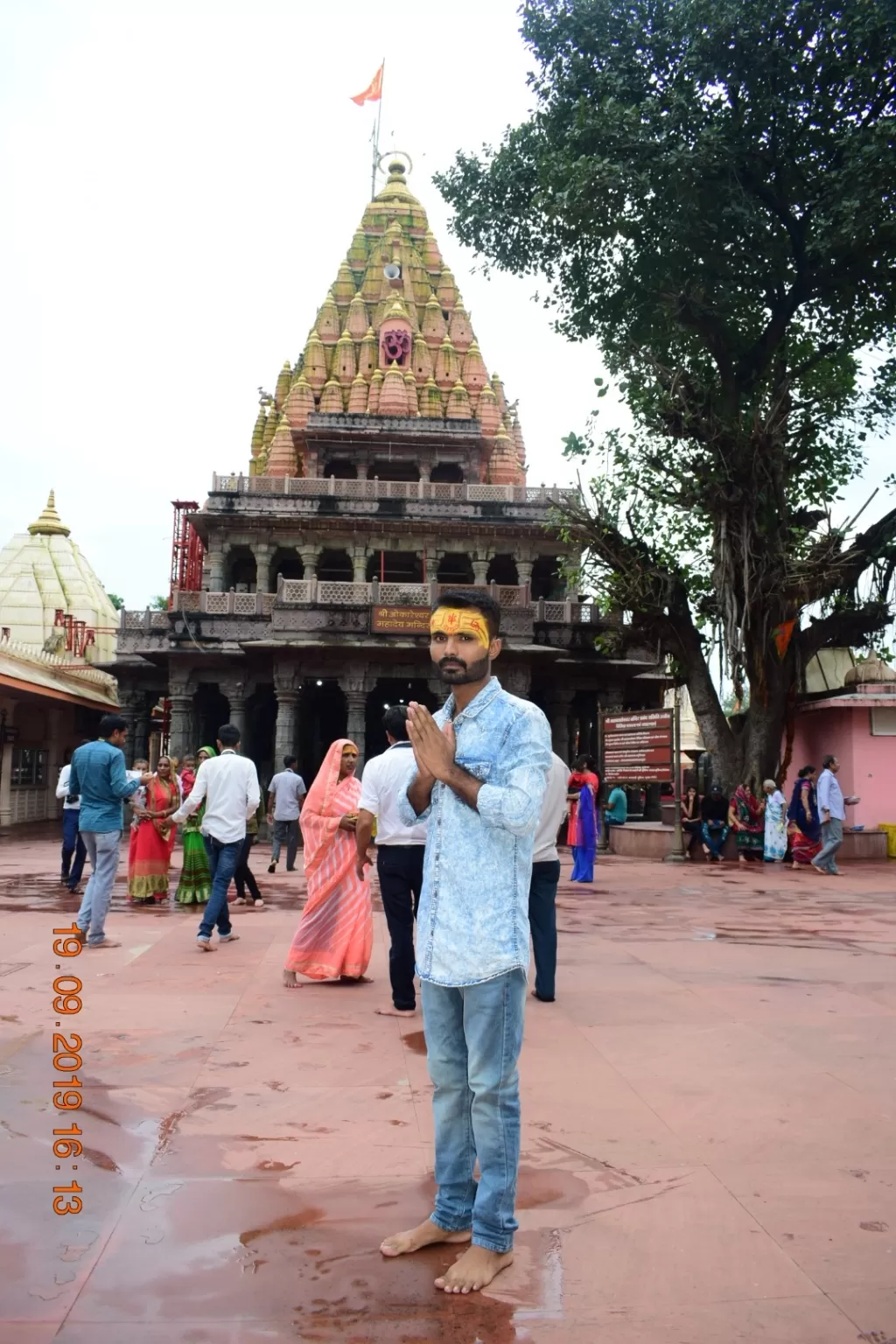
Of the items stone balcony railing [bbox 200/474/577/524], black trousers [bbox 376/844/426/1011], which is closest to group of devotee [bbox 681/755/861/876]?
black trousers [bbox 376/844/426/1011]

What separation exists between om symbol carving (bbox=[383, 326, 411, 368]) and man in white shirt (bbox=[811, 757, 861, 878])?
26.2m

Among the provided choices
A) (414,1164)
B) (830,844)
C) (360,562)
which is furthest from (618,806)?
(414,1164)

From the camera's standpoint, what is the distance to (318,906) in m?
6.16

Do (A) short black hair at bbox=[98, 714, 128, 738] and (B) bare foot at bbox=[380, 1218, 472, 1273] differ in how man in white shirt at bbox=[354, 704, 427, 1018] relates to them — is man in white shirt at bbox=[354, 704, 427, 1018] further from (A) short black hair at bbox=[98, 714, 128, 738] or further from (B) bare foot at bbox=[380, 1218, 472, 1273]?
(A) short black hair at bbox=[98, 714, 128, 738]

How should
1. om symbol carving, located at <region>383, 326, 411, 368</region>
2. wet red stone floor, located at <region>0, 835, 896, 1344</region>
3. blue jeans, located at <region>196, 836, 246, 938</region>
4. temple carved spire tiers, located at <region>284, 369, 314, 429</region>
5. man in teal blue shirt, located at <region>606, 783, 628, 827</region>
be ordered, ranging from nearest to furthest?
wet red stone floor, located at <region>0, 835, 896, 1344</region> < blue jeans, located at <region>196, 836, 246, 938</region> < man in teal blue shirt, located at <region>606, 783, 628, 827</region> < temple carved spire tiers, located at <region>284, 369, 314, 429</region> < om symbol carving, located at <region>383, 326, 411, 368</region>

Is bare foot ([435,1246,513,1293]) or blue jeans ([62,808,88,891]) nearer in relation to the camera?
bare foot ([435,1246,513,1293])

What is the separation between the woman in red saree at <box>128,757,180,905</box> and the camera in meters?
9.62

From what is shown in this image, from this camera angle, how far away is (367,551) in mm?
29688

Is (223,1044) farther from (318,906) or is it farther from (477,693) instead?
(477,693)

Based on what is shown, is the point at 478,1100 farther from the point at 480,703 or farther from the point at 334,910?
the point at 334,910

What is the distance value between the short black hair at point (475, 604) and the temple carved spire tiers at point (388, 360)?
31154mm

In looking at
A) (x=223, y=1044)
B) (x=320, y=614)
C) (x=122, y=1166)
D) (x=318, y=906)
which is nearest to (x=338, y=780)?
(x=318, y=906)

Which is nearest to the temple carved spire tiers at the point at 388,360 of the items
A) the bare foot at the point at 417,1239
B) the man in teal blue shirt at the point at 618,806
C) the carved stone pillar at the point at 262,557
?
the carved stone pillar at the point at 262,557

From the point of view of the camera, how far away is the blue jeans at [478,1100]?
255cm
